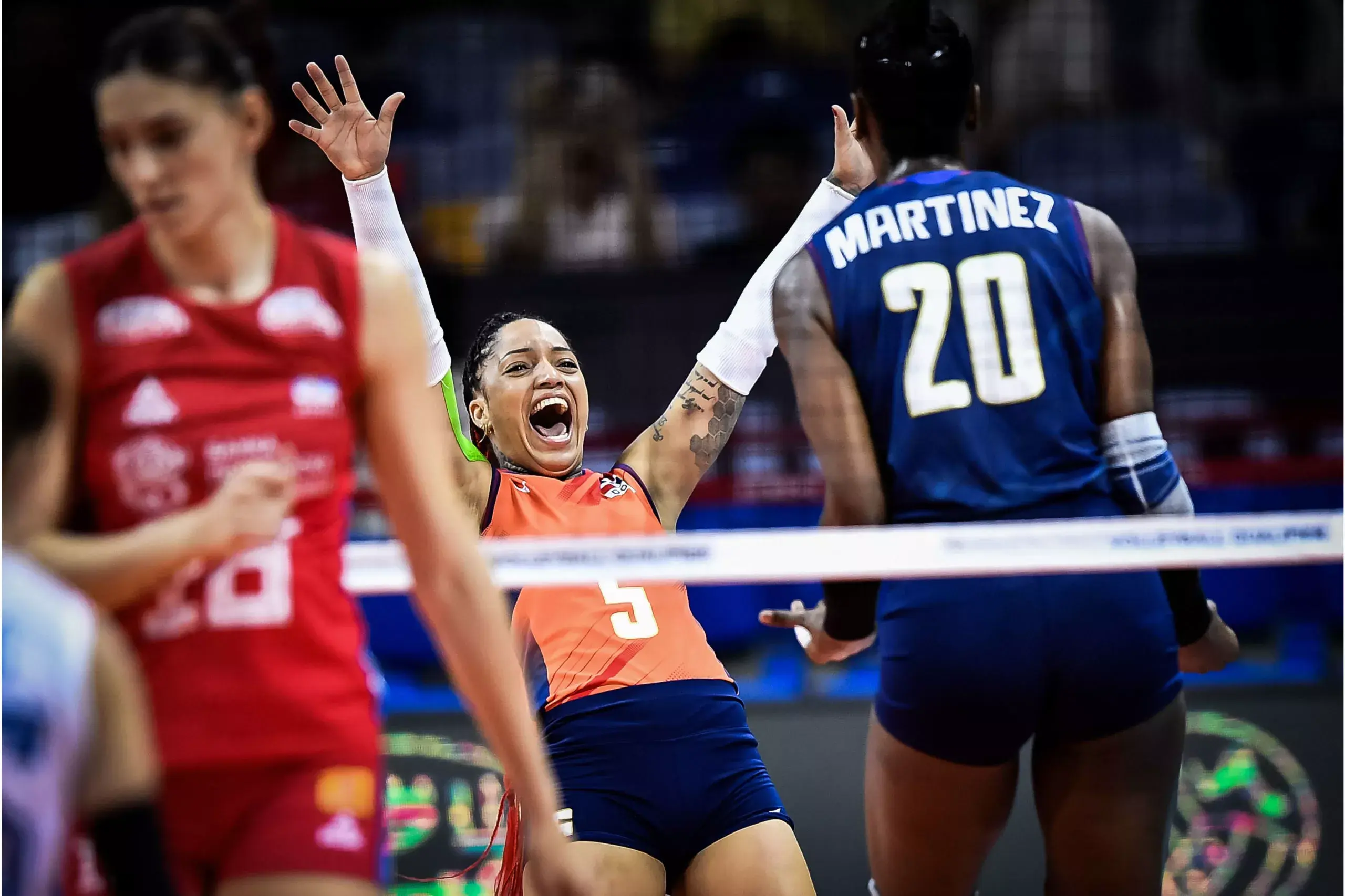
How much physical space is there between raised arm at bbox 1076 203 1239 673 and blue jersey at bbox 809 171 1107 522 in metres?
0.03

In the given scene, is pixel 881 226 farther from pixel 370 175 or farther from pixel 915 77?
pixel 370 175

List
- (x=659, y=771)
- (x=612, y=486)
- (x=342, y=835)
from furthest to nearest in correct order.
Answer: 1. (x=612, y=486)
2. (x=659, y=771)
3. (x=342, y=835)

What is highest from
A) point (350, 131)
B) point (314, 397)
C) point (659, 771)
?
point (350, 131)

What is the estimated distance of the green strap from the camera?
3697 mm

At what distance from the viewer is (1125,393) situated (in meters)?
2.83

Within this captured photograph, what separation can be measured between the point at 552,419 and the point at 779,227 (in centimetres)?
236

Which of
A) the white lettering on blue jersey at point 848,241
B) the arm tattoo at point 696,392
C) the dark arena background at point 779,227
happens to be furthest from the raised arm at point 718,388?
the dark arena background at point 779,227

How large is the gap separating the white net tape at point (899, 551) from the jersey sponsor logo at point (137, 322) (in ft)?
2.69

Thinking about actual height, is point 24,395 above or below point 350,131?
below

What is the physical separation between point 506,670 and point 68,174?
182 inches

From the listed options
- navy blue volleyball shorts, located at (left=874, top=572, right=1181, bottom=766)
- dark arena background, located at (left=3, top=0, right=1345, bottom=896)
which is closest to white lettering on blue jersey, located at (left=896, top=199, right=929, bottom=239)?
navy blue volleyball shorts, located at (left=874, top=572, right=1181, bottom=766)

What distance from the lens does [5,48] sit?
5848 millimetres

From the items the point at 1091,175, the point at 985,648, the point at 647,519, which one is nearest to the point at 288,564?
the point at 985,648

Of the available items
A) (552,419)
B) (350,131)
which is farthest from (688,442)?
(350,131)
